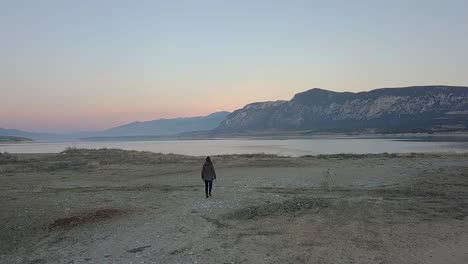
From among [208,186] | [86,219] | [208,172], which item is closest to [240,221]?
[208,172]

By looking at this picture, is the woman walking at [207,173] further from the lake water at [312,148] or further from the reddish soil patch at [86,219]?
the lake water at [312,148]

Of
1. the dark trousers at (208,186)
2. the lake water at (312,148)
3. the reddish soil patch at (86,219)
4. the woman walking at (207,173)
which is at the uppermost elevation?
the woman walking at (207,173)

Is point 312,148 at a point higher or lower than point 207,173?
lower

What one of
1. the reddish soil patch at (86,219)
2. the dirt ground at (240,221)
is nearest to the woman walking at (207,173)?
the dirt ground at (240,221)

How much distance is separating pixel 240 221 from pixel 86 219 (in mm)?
5514

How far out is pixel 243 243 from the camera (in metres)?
12.0

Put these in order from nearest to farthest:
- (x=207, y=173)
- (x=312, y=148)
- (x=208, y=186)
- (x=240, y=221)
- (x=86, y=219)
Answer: (x=240, y=221) < (x=86, y=219) < (x=207, y=173) < (x=208, y=186) < (x=312, y=148)

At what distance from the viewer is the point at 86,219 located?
1551 centimetres

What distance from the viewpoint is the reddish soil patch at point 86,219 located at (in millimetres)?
14769

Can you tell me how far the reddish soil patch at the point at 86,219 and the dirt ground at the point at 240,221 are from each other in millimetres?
37

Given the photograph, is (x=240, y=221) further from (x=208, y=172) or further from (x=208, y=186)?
(x=208, y=186)

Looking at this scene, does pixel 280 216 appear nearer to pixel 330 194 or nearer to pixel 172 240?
pixel 172 240

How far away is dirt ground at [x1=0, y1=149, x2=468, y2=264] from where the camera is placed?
11.1 m

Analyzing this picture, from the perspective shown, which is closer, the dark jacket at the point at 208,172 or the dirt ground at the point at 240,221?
the dirt ground at the point at 240,221
